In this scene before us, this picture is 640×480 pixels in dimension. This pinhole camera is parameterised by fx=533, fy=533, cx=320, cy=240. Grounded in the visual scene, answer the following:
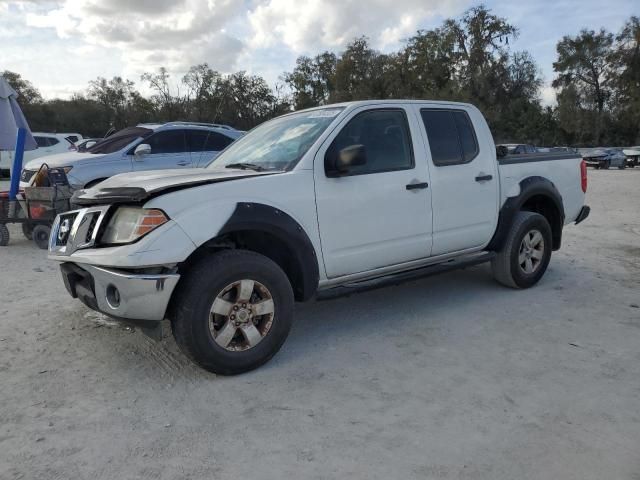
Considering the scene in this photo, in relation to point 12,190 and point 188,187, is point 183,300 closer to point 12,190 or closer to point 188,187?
point 188,187

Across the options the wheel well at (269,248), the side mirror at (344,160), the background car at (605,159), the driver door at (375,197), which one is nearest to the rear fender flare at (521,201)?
the driver door at (375,197)

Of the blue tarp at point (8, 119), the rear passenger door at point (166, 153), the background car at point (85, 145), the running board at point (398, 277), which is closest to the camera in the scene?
the running board at point (398, 277)

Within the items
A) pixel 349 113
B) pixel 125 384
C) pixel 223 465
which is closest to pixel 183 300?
pixel 125 384

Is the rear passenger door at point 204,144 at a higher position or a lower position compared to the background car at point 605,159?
higher

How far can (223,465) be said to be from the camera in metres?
2.56

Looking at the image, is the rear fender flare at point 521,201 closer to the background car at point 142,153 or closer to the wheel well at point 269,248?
the wheel well at point 269,248

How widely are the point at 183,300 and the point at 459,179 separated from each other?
2.69 metres

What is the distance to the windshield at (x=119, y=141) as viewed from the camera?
9125 millimetres

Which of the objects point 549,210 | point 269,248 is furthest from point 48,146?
point 549,210

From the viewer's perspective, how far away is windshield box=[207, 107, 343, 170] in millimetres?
4051

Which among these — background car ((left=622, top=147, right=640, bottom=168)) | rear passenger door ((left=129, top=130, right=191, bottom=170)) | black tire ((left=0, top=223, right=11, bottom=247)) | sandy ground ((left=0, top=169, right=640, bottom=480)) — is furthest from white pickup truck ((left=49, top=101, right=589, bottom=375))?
background car ((left=622, top=147, right=640, bottom=168))

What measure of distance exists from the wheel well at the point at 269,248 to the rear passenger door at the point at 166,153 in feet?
19.0

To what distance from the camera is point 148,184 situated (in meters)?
3.49

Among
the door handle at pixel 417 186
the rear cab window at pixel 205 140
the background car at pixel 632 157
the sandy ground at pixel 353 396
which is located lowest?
the background car at pixel 632 157
